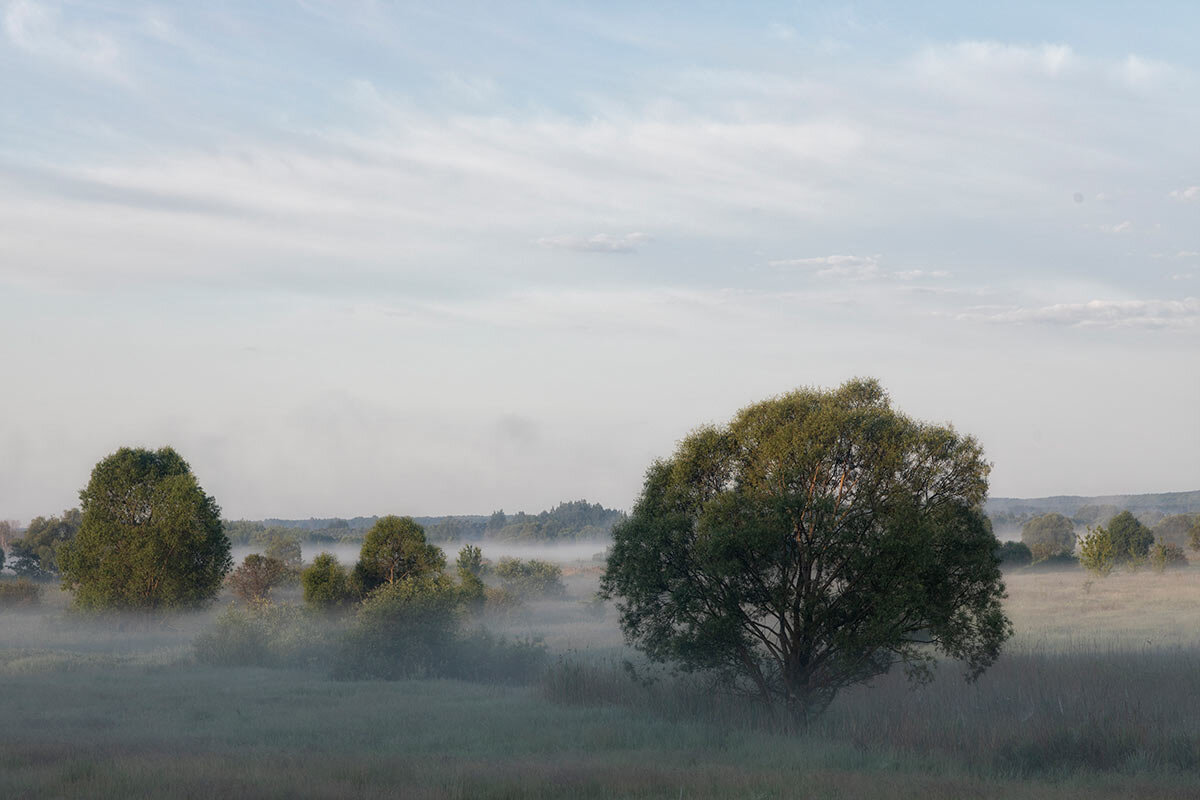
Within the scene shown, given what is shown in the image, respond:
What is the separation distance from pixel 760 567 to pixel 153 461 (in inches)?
1382

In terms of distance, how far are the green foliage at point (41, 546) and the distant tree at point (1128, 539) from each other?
293 feet

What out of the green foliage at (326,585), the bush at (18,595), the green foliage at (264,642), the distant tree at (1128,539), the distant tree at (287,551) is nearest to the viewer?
the green foliage at (264,642)

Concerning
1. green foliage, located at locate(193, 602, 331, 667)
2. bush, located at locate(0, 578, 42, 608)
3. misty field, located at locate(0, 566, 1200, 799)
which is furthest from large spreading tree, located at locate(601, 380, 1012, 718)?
bush, located at locate(0, 578, 42, 608)

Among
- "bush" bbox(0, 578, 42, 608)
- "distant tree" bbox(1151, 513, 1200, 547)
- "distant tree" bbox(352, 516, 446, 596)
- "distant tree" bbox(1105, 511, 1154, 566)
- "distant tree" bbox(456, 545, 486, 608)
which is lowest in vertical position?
"distant tree" bbox(1151, 513, 1200, 547)

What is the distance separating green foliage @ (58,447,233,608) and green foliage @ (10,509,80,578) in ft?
184

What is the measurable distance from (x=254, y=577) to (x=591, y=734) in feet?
139

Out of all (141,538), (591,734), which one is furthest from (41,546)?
(591,734)

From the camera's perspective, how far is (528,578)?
66.5 metres

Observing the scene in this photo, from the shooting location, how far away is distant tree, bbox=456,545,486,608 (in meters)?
37.7

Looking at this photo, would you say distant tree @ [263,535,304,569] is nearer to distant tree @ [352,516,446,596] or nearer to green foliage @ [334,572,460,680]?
distant tree @ [352,516,446,596]

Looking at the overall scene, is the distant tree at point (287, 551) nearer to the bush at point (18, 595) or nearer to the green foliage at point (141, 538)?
the bush at point (18, 595)

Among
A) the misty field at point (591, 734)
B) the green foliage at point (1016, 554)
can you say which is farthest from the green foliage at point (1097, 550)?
the misty field at point (591, 734)

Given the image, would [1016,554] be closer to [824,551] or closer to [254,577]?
[254,577]

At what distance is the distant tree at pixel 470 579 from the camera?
37.7 metres
